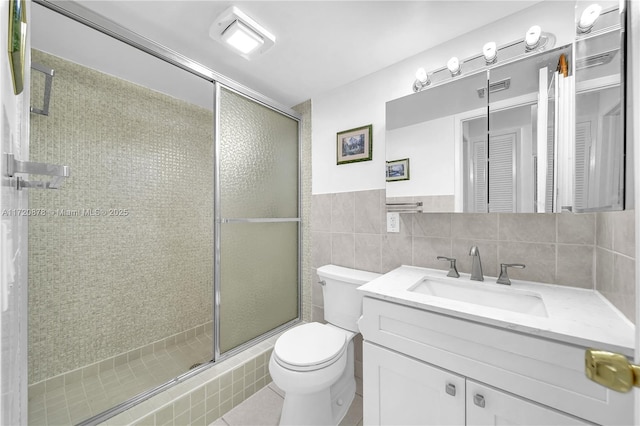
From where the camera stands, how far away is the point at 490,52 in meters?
1.28

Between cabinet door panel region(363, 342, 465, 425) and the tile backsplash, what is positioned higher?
the tile backsplash

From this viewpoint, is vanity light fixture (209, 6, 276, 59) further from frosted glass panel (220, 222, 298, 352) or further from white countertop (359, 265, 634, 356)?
white countertop (359, 265, 634, 356)

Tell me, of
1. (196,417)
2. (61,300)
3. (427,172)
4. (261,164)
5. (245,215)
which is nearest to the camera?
(196,417)

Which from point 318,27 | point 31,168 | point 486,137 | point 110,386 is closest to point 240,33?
point 318,27

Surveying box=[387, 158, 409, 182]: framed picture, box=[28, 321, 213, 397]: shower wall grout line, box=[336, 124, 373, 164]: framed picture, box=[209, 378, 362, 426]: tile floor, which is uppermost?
box=[336, 124, 373, 164]: framed picture

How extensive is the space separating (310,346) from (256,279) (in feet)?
2.28

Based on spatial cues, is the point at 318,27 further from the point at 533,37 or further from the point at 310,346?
the point at 310,346

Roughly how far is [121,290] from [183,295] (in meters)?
0.47

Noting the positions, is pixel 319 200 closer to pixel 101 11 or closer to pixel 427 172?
pixel 427 172

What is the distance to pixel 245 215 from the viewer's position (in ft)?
5.91

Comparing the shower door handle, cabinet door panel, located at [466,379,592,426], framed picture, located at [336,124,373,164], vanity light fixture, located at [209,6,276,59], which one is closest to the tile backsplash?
framed picture, located at [336,124,373,164]

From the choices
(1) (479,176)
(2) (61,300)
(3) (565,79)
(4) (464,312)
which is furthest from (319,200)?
(2) (61,300)

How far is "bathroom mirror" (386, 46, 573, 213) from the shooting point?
1150 mm

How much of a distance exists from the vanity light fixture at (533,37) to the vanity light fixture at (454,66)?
0.95 feet
